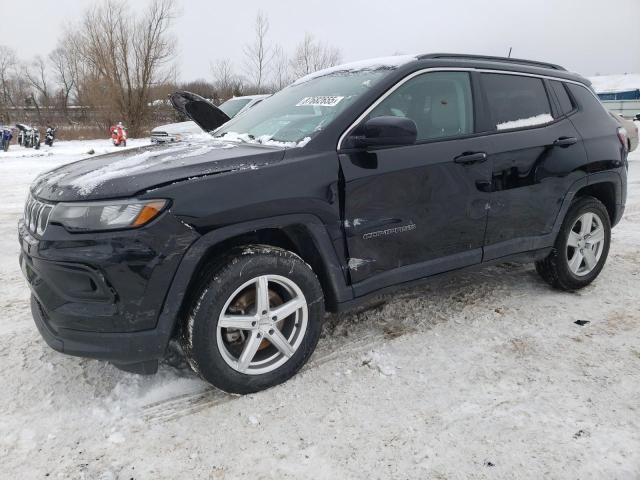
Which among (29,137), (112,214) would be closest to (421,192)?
(112,214)

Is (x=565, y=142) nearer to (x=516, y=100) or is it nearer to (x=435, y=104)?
(x=516, y=100)

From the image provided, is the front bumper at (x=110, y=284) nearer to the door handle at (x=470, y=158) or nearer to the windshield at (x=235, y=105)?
the door handle at (x=470, y=158)

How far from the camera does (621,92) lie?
148 feet

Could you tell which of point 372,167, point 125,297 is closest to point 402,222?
point 372,167

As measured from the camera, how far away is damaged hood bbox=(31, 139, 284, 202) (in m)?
2.10

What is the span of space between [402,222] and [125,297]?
4.96 ft

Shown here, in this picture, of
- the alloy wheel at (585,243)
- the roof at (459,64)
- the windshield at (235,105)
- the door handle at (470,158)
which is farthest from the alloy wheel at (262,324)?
the windshield at (235,105)

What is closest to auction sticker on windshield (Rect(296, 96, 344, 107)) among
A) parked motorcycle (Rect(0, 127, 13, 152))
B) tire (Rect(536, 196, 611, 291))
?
tire (Rect(536, 196, 611, 291))

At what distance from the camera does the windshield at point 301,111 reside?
2.66 metres

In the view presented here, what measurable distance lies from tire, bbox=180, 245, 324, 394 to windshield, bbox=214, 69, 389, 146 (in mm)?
711

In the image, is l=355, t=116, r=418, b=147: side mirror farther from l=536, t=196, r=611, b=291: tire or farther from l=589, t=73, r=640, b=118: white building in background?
l=589, t=73, r=640, b=118: white building in background

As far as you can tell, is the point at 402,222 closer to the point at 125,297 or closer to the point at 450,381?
the point at 450,381

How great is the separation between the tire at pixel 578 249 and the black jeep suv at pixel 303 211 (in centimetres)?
2

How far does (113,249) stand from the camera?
6.57 ft
